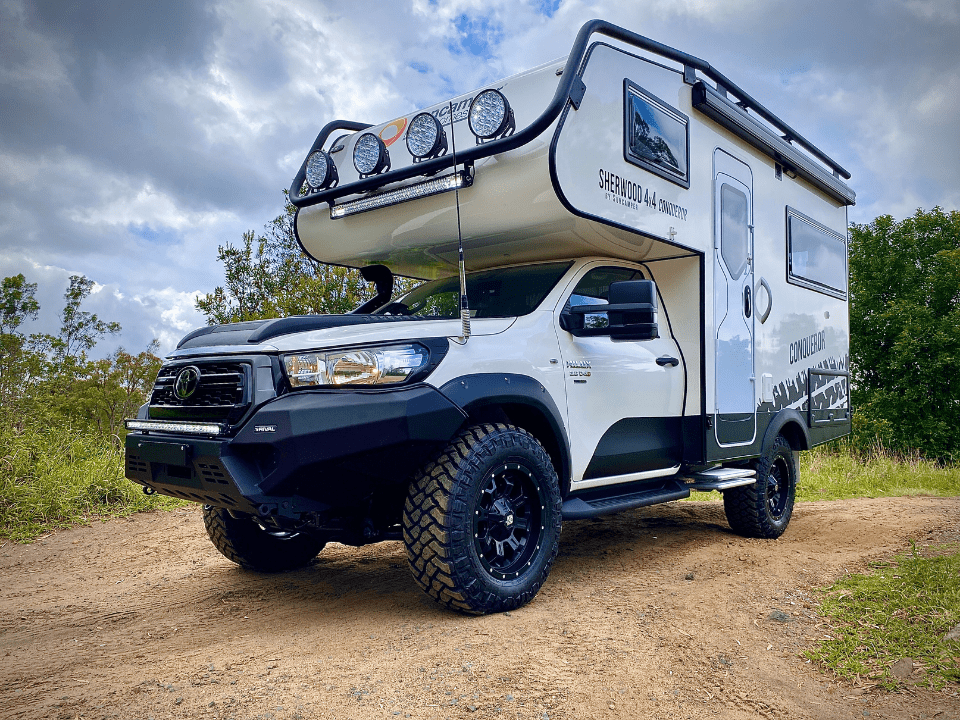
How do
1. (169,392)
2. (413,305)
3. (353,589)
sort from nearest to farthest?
1. (169,392)
2. (353,589)
3. (413,305)

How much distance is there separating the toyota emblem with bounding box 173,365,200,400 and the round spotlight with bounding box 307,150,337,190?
1.93 metres

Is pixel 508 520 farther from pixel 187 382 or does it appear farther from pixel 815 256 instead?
pixel 815 256

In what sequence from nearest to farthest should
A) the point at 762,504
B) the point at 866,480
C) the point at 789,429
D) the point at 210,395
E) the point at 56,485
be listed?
the point at 210,395 < the point at 762,504 < the point at 789,429 < the point at 56,485 < the point at 866,480

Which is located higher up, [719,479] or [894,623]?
[719,479]

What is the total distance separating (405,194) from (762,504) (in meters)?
3.84

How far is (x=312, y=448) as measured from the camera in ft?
11.1

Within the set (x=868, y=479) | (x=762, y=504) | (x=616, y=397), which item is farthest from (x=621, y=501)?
(x=868, y=479)

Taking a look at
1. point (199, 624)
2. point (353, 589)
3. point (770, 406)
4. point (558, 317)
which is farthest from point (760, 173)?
point (199, 624)

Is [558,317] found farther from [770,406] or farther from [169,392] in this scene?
[770,406]

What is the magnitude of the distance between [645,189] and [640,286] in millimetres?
907

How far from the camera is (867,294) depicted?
32125mm

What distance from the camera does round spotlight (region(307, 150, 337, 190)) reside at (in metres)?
5.20

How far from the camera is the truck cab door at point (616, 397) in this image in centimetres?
457

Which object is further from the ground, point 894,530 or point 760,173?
point 760,173
